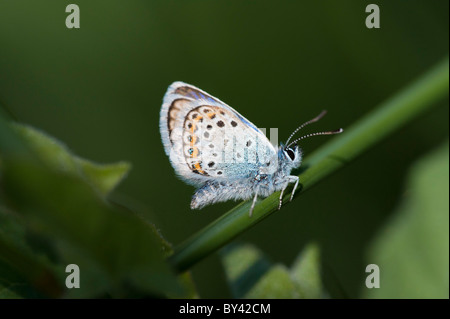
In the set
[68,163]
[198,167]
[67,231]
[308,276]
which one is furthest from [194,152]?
[67,231]

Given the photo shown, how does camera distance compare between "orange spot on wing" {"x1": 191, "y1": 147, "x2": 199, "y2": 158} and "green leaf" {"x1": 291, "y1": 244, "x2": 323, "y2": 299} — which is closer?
"green leaf" {"x1": 291, "y1": 244, "x2": 323, "y2": 299}

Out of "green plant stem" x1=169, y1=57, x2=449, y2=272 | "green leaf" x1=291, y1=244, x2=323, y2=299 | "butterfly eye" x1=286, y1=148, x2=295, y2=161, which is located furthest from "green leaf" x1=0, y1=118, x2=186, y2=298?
"butterfly eye" x1=286, y1=148, x2=295, y2=161

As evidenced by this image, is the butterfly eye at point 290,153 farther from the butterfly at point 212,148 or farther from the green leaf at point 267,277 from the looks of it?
the green leaf at point 267,277

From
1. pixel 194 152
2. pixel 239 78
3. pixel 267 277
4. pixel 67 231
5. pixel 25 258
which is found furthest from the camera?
pixel 239 78

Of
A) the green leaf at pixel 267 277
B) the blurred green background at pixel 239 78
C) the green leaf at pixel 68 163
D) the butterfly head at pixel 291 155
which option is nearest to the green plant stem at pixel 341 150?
the green leaf at pixel 267 277

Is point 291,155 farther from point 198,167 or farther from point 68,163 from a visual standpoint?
point 68,163

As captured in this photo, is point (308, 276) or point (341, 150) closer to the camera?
point (308, 276)

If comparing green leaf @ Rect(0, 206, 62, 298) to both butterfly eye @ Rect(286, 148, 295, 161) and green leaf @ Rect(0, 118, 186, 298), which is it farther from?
butterfly eye @ Rect(286, 148, 295, 161)
